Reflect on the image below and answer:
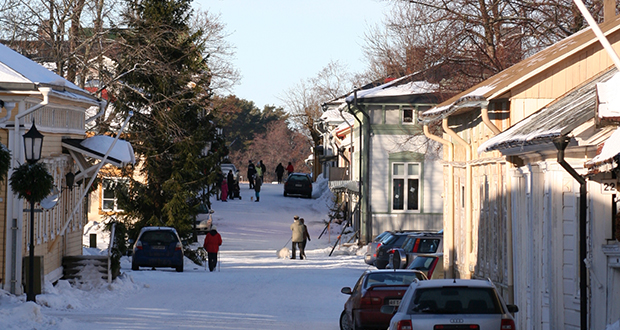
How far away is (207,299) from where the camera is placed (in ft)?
65.5

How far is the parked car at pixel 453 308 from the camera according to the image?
10.1 meters

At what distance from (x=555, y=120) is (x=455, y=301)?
314 cm

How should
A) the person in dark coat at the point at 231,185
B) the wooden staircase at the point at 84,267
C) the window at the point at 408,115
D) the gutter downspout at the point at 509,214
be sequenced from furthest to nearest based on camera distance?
1. the person in dark coat at the point at 231,185
2. the window at the point at 408,115
3. the wooden staircase at the point at 84,267
4. the gutter downspout at the point at 509,214

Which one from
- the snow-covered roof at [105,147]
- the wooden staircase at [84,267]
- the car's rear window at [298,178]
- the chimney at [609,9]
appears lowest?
the wooden staircase at [84,267]

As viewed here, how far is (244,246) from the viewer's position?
42.2 m

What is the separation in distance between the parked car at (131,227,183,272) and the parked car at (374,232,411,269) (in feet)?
20.8

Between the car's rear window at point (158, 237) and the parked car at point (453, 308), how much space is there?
1816 centimetres

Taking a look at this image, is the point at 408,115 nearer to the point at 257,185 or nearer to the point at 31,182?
the point at 257,185

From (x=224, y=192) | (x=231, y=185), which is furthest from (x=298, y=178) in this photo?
(x=224, y=192)

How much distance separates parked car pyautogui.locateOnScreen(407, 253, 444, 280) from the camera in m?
21.0

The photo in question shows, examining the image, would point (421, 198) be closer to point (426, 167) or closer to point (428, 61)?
point (426, 167)

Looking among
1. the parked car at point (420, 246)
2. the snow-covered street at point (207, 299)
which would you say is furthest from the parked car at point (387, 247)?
the parked car at point (420, 246)

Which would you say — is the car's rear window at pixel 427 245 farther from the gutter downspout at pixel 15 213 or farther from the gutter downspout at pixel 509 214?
the gutter downspout at pixel 15 213

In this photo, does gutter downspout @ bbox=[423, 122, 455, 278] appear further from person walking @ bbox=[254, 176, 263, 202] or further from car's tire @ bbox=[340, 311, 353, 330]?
person walking @ bbox=[254, 176, 263, 202]
